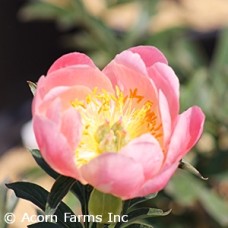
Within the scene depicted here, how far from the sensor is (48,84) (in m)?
0.79

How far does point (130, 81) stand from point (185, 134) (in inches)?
4.4

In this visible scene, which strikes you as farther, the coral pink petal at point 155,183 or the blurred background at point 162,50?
the blurred background at point 162,50

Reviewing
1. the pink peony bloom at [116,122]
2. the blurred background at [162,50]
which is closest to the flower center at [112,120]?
the pink peony bloom at [116,122]

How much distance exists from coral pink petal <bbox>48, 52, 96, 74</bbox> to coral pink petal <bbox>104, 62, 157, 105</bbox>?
0.10 ft

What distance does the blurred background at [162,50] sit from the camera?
1.67m

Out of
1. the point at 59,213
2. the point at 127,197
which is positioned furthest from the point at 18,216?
the point at 127,197

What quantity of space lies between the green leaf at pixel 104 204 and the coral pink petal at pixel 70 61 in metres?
0.13

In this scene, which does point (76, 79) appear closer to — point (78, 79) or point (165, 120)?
point (78, 79)

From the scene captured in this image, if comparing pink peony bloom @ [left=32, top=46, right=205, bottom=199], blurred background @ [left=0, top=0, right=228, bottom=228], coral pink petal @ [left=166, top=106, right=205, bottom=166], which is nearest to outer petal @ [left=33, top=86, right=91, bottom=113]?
pink peony bloom @ [left=32, top=46, right=205, bottom=199]

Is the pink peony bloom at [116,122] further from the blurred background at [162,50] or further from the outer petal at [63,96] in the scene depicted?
the blurred background at [162,50]

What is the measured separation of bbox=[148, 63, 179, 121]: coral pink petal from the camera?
783mm

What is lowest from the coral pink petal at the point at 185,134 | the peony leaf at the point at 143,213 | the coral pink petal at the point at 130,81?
the peony leaf at the point at 143,213

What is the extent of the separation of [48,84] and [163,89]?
12 centimetres

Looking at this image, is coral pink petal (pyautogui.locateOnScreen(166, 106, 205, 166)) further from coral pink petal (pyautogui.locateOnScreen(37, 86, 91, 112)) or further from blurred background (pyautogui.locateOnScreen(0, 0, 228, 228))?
blurred background (pyautogui.locateOnScreen(0, 0, 228, 228))
